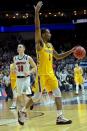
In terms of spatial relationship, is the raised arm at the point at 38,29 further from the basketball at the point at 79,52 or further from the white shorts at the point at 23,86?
the white shorts at the point at 23,86

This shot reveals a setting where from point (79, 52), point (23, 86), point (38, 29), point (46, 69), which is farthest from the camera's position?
point (23, 86)

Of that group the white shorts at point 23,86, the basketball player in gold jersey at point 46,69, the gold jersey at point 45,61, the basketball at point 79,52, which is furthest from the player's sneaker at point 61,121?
the basketball at point 79,52

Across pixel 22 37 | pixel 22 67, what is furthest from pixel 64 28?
pixel 22 67

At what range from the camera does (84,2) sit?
1459 inches

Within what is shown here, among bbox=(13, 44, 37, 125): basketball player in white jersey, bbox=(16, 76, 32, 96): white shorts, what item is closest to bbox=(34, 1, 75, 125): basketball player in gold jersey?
bbox=(13, 44, 37, 125): basketball player in white jersey

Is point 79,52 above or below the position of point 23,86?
above

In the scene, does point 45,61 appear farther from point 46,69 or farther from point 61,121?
point 61,121

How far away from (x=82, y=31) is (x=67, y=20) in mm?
2708

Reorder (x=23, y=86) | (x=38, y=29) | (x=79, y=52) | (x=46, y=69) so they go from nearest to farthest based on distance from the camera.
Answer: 1. (x=38, y=29)
2. (x=46, y=69)
3. (x=79, y=52)
4. (x=23, y=86)

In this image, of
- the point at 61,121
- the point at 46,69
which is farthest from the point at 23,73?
the point at 61,121

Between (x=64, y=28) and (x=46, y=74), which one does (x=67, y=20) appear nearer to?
(x=64, y=28)

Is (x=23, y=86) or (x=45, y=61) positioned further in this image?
(x=23, y=86)

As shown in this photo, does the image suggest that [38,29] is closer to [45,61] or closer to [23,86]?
[45,61]

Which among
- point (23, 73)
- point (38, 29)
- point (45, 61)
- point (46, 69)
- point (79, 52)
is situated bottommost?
point (23, 73)
